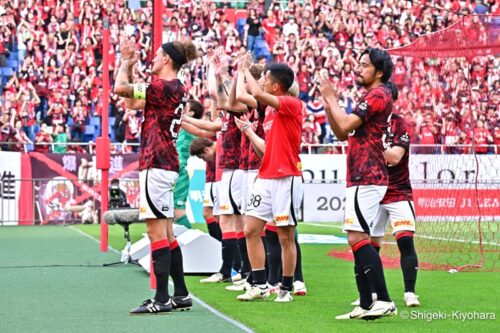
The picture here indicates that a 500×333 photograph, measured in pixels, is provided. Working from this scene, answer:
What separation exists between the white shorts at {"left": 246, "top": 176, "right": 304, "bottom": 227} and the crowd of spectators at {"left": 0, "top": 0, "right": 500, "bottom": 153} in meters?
15.8

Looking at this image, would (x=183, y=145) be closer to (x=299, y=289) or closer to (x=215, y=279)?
(x=215, y=279)

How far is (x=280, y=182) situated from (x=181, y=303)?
5.09ft

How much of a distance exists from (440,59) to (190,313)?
27.6ft

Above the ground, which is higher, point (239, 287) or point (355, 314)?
point (355, 314)

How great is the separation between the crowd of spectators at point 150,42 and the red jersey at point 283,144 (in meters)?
15.8

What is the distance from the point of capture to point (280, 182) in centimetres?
1029

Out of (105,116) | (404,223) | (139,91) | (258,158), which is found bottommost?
(404,223)

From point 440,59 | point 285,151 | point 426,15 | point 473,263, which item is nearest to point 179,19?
point 426,15

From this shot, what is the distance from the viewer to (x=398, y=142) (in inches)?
407

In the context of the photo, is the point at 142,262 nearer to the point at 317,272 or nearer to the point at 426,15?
the point at 317,272

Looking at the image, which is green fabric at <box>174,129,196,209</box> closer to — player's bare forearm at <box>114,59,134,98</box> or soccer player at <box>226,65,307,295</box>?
soccer player at <box>226,65,307,295</box>

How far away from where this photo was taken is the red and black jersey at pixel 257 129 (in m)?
11.2

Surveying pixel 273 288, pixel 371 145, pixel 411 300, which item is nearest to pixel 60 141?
pixel 273 288

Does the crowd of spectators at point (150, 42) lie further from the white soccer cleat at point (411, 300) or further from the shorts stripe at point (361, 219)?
the shorts stripe at point (361, 219)
